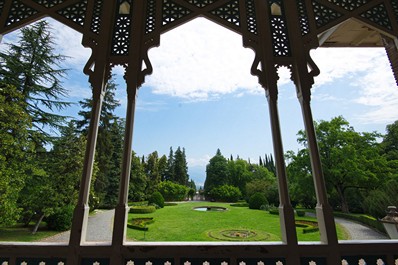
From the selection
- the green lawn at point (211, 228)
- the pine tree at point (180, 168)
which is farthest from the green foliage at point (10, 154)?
the pine tree at point (180, 168)

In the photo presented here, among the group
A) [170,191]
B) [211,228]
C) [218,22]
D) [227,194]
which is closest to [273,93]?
[218,22]

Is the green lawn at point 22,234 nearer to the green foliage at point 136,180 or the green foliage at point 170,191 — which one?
the green foliage at point 136,180

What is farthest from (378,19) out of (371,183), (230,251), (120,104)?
(120,104)

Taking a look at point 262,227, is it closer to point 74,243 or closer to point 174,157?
point 74,243

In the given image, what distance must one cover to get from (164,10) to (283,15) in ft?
6.02

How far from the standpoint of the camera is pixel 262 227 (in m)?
11.8

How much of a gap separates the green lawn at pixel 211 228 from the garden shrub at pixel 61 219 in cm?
318

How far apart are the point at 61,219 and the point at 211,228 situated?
7857mm

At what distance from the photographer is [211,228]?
11820 mm

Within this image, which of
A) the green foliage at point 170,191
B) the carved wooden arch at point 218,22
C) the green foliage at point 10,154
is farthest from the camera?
the green foliage at point 170,191

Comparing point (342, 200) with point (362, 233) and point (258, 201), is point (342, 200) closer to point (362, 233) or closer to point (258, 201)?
point (362, 233)

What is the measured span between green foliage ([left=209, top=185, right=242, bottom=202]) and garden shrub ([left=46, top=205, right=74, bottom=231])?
16.7m

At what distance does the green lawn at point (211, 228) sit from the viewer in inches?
399

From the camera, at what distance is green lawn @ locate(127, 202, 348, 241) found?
10133 millimetres
